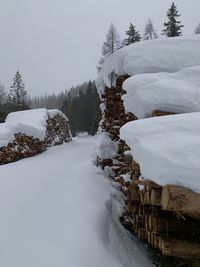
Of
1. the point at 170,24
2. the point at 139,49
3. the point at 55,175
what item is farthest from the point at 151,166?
the point at 170,24

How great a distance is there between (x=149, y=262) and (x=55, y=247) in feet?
5.75

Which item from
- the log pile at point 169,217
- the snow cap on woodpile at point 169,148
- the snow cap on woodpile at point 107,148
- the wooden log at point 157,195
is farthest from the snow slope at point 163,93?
the snow cap on woodpile at point 107,148

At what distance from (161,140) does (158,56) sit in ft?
11.6

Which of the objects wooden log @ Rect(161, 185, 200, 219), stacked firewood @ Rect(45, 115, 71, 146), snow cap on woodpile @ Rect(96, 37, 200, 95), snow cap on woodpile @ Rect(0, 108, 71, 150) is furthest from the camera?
stacked firewood @ Rect(45, 115, 71, 146)

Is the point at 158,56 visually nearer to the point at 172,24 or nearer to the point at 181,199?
the point at 181,199

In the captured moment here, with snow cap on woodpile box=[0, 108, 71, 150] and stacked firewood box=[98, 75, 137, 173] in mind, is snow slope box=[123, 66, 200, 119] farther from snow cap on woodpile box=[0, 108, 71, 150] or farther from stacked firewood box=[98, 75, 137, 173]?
snow cap on woodpile box=[0, 108, 71, 150]

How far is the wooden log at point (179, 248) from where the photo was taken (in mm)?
3832

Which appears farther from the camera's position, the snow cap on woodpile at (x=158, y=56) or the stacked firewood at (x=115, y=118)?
the stacked firewood at (x=115, y=118)

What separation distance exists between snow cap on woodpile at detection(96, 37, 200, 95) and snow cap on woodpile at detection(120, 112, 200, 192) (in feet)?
9.12

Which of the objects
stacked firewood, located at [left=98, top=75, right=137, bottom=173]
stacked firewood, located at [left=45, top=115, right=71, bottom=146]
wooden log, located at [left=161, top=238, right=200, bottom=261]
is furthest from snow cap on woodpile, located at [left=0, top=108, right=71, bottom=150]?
wooden log, located at [left=161, top=238, right=200, bottom=261]

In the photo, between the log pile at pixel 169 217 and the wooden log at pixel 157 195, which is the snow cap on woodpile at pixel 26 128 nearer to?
the log pile at pixel 169 217

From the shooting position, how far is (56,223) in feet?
16.6

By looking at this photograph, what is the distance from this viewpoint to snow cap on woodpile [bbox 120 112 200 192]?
3.25 m

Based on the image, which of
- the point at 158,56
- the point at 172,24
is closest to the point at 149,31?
the point at 172,24
